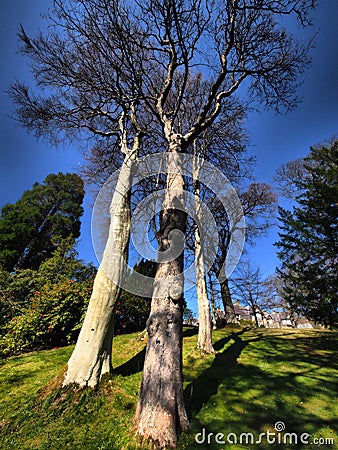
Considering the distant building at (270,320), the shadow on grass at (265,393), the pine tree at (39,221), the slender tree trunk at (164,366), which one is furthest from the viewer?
the distant building at (270,320)

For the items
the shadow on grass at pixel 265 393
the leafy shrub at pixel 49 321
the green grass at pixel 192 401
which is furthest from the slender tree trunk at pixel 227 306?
the leafy shrub at pixel 49 321

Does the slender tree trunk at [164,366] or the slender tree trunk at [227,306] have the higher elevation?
the slender tree trunk at [227,306]

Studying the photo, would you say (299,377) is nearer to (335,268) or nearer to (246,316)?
(335,268)

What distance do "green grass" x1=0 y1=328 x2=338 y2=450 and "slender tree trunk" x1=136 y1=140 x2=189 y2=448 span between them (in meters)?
0.21

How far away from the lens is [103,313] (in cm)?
385

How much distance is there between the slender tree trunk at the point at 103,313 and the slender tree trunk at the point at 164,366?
1.17 metres

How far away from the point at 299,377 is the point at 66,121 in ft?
29.8

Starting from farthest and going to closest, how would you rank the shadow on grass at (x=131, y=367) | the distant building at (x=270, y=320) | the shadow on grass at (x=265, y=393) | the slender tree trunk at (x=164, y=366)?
the distant building at (x=270, y=320)
the shadow on grass at (x=131, y=367)
the shadow on grass at (x=265, y=393)
the slender tree trunk at (x=164, y=366)

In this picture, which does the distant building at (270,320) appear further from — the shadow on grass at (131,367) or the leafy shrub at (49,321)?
the leafy shrub at (49,321)

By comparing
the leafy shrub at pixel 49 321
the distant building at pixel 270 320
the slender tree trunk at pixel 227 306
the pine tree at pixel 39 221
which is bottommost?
the leafy shrub at pixel 49 321

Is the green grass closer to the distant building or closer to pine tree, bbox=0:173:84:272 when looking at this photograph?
the distant building

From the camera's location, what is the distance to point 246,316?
30766 millimetres

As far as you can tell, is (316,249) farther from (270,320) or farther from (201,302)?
→ (270,320)

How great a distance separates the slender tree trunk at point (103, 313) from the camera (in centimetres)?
349
